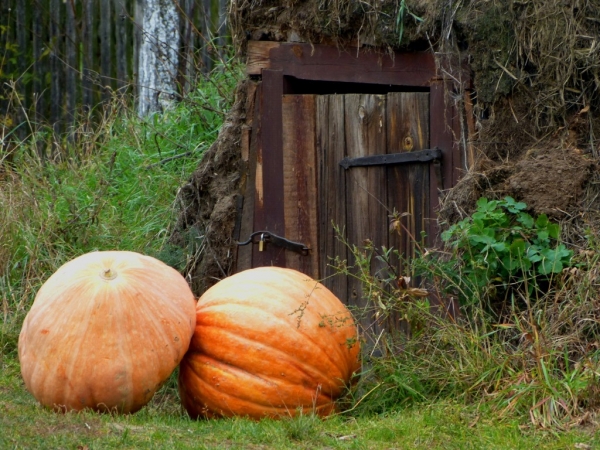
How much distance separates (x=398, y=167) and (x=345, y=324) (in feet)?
4.05

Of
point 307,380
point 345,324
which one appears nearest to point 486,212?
point 345,324

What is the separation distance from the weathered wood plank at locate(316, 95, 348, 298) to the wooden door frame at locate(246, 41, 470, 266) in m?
0.22

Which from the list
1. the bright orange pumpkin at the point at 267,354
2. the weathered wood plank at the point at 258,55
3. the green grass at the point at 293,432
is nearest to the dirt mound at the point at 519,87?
the weathered wood plank at the point at 258,55

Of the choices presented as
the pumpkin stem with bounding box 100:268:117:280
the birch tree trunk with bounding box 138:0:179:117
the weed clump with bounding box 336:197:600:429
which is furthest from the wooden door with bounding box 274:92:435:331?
the birch tree trunk with bounding box 138:0:179:117

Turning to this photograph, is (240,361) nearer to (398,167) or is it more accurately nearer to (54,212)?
(398,167)

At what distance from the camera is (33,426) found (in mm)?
4160

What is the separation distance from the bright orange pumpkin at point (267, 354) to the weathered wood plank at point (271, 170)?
1253mm

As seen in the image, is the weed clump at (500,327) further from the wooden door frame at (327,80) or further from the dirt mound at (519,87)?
the wooden door frame at (327,80)

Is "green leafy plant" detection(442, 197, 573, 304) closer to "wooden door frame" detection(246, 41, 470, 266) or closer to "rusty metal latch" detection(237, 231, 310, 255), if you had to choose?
"wooden door frame" detection(246, 41, 470, 266)

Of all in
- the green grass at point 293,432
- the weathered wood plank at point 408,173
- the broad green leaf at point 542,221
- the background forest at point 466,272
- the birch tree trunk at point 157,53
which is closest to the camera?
the green grass at point 293,432

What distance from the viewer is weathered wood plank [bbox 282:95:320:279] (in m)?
6.12

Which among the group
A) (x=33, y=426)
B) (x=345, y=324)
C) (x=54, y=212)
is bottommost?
(x=33, y=426)

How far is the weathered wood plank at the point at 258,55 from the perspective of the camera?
6270 mm

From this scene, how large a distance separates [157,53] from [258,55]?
366 centimetres
